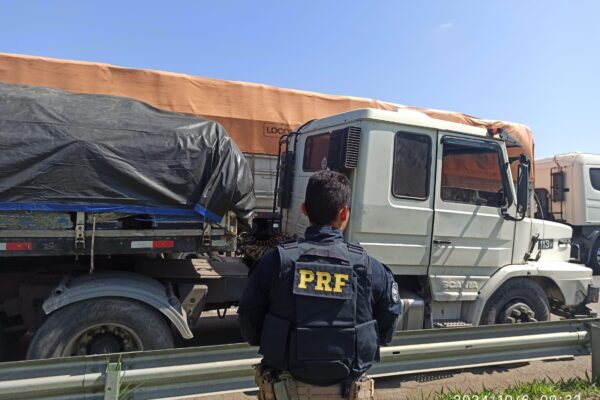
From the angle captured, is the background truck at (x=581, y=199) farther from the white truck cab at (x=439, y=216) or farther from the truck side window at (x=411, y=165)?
the truck side window at (x=411, y=165)

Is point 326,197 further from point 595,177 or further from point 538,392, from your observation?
point 595,177

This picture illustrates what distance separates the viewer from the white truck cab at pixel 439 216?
3859 mm

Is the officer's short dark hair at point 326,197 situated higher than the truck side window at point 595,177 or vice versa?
the truck side window at point 595,177

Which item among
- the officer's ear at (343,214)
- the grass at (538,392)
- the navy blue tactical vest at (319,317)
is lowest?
the grass at (538,392)

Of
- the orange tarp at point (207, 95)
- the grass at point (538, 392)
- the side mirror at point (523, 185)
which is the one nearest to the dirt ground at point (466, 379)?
the grass at point (538, 392)

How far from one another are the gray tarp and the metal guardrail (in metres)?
1.05

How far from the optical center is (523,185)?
4.27 meters

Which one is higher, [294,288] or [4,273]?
[294,288]

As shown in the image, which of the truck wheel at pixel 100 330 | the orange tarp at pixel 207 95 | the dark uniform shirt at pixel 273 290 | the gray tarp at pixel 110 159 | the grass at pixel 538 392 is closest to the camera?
the dark uniform shirt at pixel 273 290

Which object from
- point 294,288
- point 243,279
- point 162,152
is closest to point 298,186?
point 243,279

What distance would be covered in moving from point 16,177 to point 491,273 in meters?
4.19

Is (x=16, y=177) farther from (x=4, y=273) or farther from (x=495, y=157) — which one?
(x=495, y=157)

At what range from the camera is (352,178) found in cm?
383

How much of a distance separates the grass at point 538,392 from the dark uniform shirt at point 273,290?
6.60 ft
